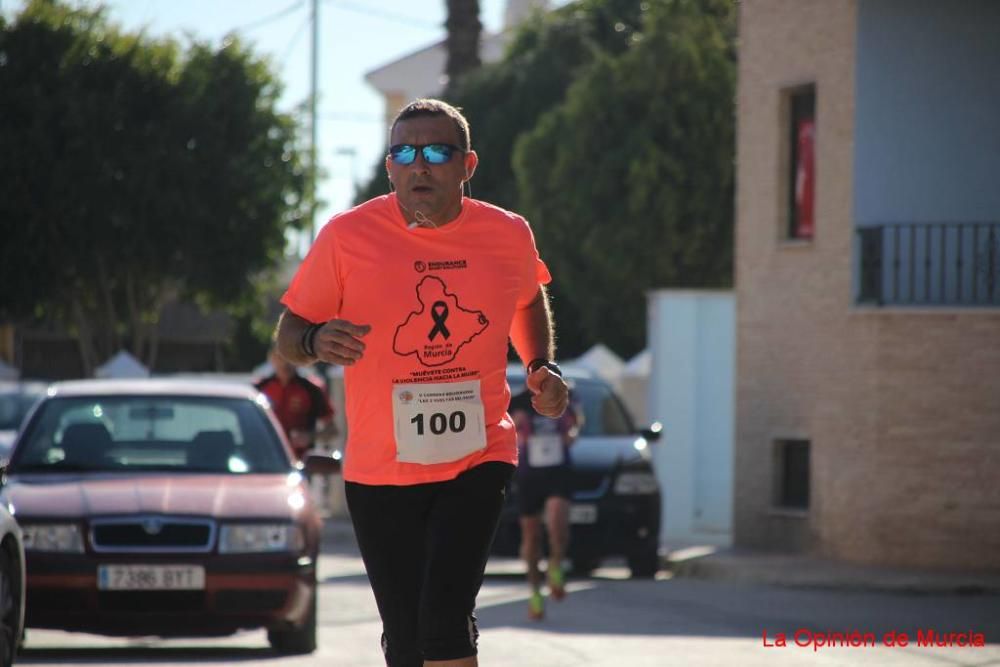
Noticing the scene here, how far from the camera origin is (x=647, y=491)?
18391 mm

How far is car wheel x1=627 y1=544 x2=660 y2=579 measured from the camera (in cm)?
1844

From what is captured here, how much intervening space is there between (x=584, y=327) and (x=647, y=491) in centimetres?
2447

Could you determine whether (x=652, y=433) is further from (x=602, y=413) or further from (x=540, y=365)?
(x=540, y=365)

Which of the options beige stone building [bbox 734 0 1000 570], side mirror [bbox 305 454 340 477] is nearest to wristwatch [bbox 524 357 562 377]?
side mirror [bbox 305 454 340 477]

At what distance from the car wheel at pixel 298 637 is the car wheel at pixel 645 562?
23.6ft

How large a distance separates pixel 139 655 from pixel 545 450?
3921 millimetres

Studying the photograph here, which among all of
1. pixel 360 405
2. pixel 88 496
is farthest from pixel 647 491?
pixel 360 405

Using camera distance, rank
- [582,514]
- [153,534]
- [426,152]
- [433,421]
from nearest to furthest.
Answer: [433,421] < [426,152] < [153,534] < [582,514]

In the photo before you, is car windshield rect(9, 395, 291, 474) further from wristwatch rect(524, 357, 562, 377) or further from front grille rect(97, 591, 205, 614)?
wristwatch rect(524, 357, 562, 377)

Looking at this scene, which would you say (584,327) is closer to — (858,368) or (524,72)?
(524,72)

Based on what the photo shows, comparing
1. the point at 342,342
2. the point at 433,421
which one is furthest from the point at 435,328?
the point at 342,342

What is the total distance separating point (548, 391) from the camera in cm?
632

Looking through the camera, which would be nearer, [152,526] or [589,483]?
[152,526]

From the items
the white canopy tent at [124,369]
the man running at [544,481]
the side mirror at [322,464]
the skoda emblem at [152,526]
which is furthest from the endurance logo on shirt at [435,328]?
the white canopy tent at [124,369]
